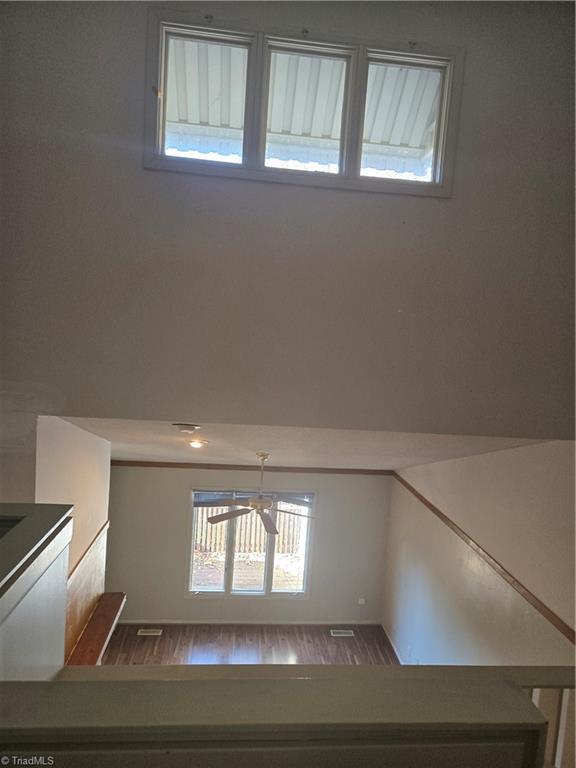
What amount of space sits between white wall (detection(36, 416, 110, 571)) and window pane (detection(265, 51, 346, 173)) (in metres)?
2.03

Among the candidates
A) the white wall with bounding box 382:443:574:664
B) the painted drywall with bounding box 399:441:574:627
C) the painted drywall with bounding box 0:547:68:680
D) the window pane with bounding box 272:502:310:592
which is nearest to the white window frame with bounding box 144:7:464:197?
the painted drywall with bounding box 399:441:574:627

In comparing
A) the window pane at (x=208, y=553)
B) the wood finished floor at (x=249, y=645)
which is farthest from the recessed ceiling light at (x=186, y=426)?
the wood finished floor at (x=249, y=645)

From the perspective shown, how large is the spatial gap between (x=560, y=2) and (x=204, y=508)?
22.2 ft

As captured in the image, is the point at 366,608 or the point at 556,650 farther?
the point at 366,608

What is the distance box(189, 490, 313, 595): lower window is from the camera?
7070mm

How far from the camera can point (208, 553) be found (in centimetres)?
714

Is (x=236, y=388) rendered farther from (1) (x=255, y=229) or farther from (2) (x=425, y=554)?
(2) (x=425, y=554)

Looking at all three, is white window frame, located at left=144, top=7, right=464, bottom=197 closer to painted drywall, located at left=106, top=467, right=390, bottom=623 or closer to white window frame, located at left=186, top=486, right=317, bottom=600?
painted drywall, located at left=106, top=467, right=390, bottom=623

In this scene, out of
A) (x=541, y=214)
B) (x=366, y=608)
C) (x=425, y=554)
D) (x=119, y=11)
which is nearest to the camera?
(x=119, y=11)

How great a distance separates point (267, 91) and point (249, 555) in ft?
21.4

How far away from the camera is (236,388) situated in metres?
2.46

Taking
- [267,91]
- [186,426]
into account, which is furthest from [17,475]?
[267,91]

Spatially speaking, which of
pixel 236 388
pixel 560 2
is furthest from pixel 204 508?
pixel 560 2

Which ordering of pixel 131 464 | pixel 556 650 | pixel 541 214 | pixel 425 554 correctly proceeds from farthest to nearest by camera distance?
pixel 131 464, pixel 425 554, pixel 556 650, pixel 541 214
